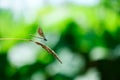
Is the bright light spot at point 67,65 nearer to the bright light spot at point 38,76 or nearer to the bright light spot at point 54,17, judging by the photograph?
the bright light spot at point 38,76

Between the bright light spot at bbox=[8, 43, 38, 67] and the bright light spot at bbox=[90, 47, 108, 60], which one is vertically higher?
the bright light spot at bbox=[90, 47, 108, 60]

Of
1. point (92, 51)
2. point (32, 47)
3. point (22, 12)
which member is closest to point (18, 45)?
point (32, 47)

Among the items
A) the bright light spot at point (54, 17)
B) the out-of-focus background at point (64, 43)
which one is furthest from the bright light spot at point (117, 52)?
the bright light spot at point (54, 17)

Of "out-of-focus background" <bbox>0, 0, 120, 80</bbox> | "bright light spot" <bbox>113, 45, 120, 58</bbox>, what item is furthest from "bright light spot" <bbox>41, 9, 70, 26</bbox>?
"bright light spot" <bbox>113, 45, 120, 58</bbox>

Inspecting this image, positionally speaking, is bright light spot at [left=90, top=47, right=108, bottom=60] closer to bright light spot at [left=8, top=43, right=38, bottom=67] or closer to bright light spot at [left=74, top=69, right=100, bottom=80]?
bright light spot at [left=74, top=69, right=100, bottom=80]

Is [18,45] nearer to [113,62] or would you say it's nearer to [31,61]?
[31,61]

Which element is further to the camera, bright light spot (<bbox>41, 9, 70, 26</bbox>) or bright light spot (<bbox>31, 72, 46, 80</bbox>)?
bright light spot (<bbox>41, 9, 70, 26</bbox>)

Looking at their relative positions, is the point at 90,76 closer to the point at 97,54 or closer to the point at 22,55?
the point at 97,54
